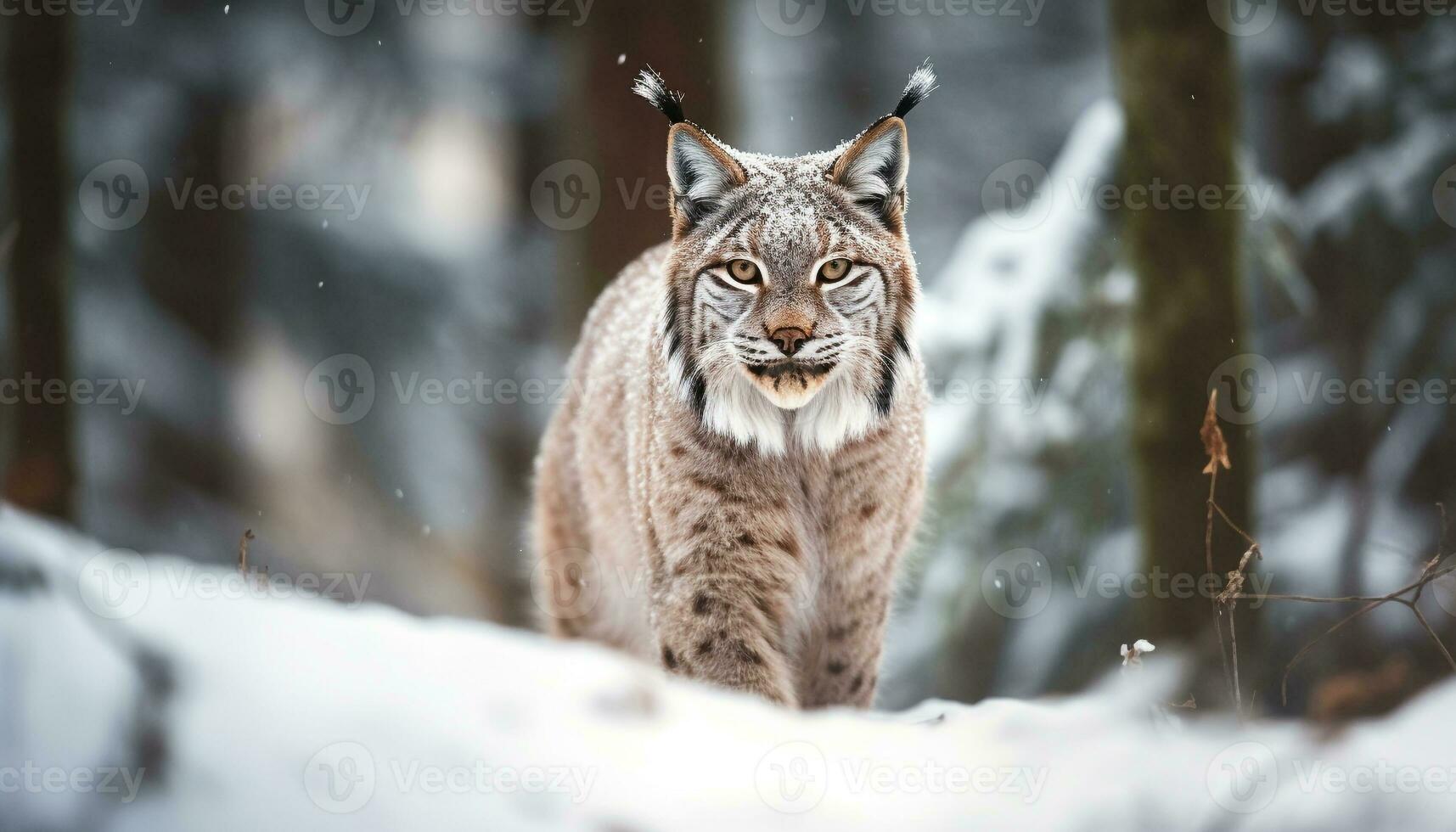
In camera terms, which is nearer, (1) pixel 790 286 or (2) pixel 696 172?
(1) pixel 790 286


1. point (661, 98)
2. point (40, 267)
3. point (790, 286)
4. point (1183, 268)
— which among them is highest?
point (661, 98)

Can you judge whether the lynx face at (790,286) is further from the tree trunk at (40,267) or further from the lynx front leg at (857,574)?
the tree trunk at (40,267)

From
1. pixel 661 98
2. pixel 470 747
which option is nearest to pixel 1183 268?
pixel 661 98

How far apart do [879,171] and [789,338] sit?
651mm

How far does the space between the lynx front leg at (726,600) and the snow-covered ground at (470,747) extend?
1.66ft

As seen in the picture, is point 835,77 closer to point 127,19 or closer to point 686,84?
point 686,84

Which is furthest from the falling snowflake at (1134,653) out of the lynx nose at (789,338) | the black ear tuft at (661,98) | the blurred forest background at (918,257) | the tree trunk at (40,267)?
the tree trunk at (40,267)

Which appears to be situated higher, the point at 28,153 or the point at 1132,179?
the point at 1132,179

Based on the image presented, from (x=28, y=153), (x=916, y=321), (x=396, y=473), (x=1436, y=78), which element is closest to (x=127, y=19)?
(x=28, y=153)

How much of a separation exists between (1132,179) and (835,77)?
54.2 inches

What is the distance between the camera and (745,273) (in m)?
3.05

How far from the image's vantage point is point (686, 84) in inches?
174

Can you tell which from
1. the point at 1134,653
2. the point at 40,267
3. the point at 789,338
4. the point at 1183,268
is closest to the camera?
the point at 789,338

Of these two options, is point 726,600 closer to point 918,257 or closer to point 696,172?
point 696,172
